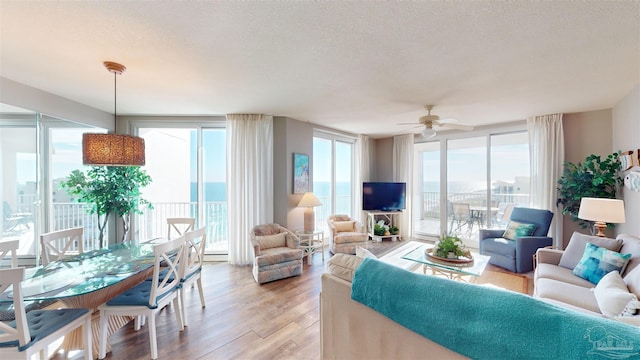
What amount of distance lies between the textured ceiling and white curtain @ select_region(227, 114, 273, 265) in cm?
70

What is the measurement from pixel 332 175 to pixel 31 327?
14.9ft

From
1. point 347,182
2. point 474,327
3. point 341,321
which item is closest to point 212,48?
point 341,321

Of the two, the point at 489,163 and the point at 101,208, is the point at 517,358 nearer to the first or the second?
the point at 101,208

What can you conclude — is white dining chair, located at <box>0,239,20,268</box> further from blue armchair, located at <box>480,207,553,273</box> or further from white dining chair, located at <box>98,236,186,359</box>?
blue armchair, located at <box>480,207,553,273</box>

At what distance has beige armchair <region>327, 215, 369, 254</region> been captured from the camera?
4.21 meters

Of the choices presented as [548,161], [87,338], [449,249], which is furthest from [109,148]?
[548,161]

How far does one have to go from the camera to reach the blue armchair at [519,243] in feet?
11.4

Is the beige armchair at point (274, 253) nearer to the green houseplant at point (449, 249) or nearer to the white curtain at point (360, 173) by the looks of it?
the green houseplant at point (449, 249)

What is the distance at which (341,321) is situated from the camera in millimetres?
1523

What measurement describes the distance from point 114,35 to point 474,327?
9.21 ft

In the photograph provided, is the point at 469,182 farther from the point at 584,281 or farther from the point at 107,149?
the point at 107,149

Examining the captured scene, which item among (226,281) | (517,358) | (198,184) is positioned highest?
(198,184)

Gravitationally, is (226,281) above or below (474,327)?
below

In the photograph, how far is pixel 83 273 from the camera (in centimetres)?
190
